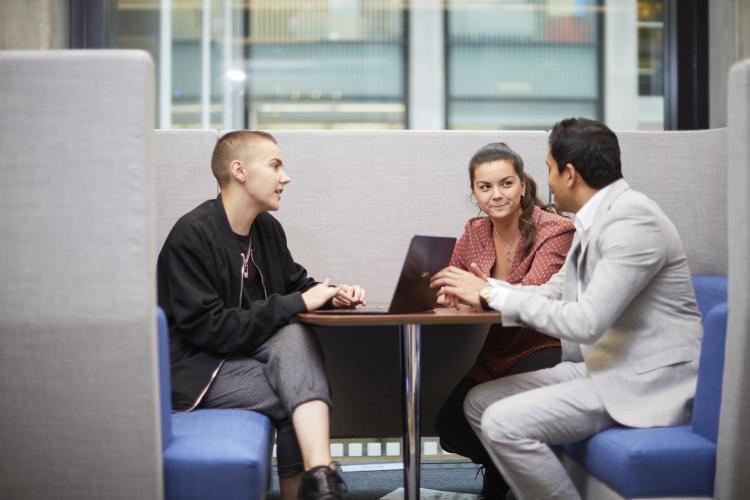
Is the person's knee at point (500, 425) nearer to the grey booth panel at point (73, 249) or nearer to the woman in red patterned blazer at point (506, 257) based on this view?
the woman in red patterned blazer at point (506, 257)

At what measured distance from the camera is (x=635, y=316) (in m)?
2.10

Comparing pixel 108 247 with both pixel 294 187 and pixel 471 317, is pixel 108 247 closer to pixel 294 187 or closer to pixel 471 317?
pixel 471 317

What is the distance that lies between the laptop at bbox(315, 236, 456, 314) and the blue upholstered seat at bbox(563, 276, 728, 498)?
2.10 feet

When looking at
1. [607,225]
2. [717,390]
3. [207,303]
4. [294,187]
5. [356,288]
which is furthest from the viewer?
[294,187]

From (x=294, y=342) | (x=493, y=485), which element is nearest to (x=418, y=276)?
(x=294, y=342)

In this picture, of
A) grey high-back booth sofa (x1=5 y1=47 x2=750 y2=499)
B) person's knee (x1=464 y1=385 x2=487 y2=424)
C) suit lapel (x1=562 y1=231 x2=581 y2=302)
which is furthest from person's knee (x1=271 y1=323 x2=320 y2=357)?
suit lapel (x1=562 y1=231 x2=581 y2=302)

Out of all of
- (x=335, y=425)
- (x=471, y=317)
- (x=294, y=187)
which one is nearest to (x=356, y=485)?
(x=335, y=425)

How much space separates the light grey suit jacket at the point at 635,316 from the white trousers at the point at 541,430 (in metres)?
0.06

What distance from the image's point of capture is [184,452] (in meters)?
1.86

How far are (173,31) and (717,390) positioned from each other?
356 centimetres

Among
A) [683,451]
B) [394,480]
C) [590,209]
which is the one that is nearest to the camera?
[683,451]

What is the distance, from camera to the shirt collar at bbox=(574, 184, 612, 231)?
7.24ft

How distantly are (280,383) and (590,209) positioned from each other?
3.03ft

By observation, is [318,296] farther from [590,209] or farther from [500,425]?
[590,209]
